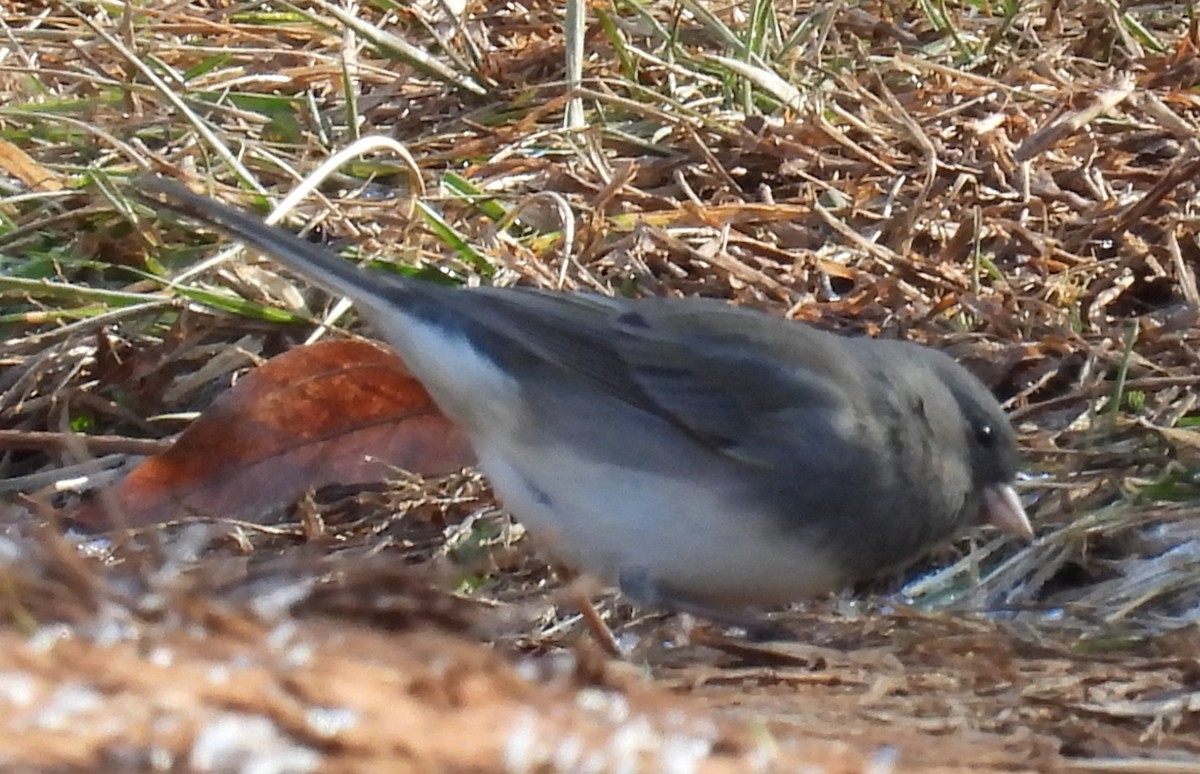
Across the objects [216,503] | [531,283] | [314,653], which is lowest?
[216,503]

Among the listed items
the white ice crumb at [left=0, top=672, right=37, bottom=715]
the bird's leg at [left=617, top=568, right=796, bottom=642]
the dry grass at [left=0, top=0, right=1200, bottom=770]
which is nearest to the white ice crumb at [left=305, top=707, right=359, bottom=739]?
the white ice crumb at [left=0, top=672, right=37, bottom=715]

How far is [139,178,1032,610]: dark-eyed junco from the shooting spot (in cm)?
189

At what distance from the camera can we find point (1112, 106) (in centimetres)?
268

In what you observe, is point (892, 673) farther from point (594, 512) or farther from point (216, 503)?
point (216, 503)

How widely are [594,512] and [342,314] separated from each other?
2.40 ft

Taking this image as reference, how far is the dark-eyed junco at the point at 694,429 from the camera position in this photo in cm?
189

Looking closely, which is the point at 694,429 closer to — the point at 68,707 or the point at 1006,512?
the point at 1006,512

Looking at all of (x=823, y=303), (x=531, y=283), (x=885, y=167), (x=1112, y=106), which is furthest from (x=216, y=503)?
(x=1112, y=106)

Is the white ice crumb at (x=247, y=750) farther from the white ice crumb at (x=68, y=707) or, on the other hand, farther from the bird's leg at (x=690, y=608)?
the bird's leg at (x=690, y=608)

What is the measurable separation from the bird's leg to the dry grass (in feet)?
0.22

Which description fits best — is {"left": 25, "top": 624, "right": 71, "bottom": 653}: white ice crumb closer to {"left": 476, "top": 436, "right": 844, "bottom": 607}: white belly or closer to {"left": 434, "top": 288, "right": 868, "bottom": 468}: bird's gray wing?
{"left": 476, "top": 436, "right": 844, "bottom": 607}: white belly

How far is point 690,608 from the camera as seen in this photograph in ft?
6.15

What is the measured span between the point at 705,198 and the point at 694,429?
91cm

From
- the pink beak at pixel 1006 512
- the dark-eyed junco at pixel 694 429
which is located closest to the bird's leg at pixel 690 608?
the dark-eyed junco at pixel 694 429
